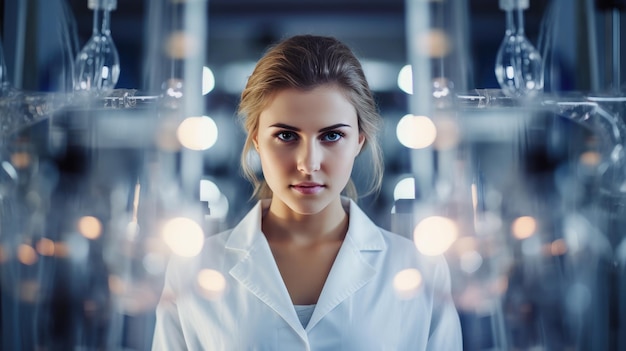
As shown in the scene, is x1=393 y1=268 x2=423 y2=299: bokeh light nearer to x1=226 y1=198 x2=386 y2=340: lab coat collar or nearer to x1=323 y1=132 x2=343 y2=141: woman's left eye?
x1=226 y1=198 x2=386 y2=340: lab coat collar

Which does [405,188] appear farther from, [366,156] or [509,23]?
[509,23]

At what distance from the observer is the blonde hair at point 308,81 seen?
0.75 meters

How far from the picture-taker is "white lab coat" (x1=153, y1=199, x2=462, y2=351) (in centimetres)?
75

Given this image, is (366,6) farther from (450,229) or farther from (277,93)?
(450,229)

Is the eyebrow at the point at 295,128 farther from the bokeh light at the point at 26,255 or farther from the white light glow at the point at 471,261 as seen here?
the bokeh light at the point at 26,255

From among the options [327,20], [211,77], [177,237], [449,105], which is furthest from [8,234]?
[449,105]

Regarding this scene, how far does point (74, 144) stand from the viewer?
0.85m

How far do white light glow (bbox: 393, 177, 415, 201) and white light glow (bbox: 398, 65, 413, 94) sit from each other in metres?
0.13

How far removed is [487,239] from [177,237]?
454 millimetres

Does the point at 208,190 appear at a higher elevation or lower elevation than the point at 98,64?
lower

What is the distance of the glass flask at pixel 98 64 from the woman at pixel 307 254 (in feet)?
0.68

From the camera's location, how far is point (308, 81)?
0.74 m

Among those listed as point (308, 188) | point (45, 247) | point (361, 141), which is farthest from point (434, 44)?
point (45, 247)

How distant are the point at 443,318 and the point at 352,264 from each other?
0.16m
